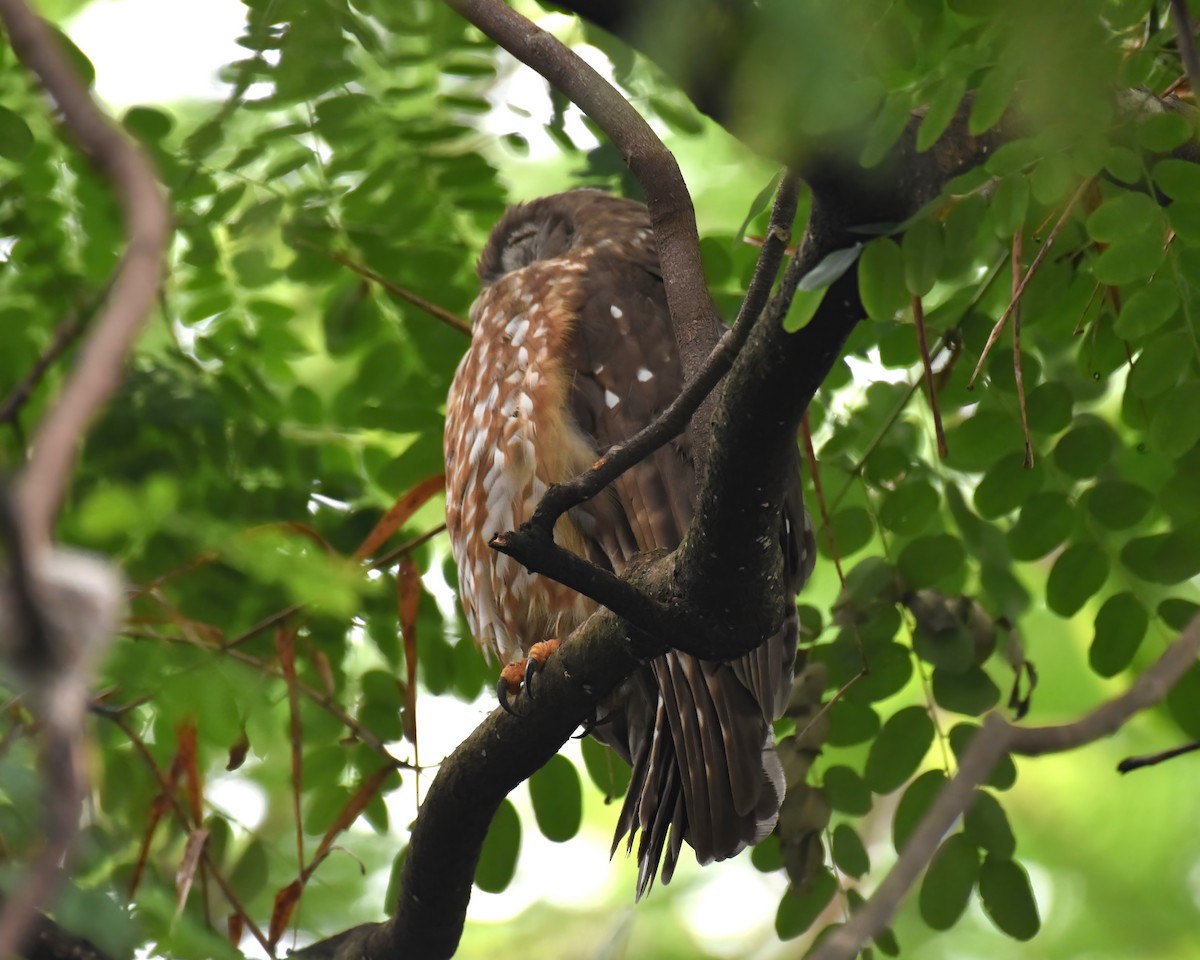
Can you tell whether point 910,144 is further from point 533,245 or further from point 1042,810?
point 1042,810

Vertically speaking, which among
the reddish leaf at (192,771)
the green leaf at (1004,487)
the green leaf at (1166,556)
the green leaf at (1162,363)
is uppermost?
the green leaf at (1162,363)

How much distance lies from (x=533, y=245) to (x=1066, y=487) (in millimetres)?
1809

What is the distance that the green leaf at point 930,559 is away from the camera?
3.02 meters

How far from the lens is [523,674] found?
2.80 m

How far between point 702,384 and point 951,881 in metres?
1.51

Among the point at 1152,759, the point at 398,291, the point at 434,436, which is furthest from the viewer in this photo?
the point at 434,436

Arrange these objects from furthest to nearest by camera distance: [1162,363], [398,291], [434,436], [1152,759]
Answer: [434,436] → [398,291] → [1162,363] → [1152,759]

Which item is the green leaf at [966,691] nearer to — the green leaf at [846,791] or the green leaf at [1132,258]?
the green leaf at [846,791]

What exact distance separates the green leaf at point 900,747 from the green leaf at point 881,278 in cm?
146

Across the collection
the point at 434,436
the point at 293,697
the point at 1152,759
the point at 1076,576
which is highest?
the point at 1152,759

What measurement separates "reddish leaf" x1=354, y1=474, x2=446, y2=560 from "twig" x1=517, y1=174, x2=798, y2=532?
1.23 meters

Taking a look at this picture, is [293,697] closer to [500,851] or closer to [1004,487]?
[500,851]

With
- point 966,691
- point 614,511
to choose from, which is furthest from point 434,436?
point 966,691

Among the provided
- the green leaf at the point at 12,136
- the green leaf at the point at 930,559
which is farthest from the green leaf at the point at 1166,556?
the green leaf at the point at 12,136
